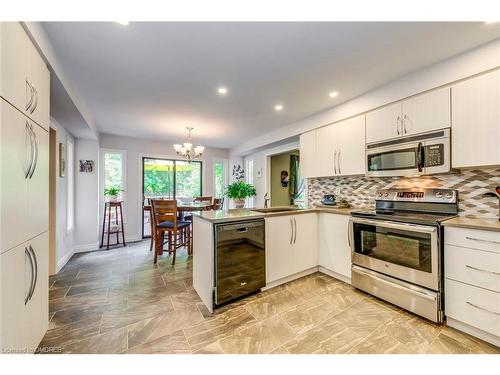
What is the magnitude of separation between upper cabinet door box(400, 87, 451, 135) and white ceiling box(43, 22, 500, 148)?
314 mm

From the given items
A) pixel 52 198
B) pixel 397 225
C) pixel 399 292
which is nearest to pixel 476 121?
pixel 397 225

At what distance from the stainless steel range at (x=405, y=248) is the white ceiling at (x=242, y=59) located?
4.65ft

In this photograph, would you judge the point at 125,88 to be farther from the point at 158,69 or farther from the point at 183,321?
the point at 183,321

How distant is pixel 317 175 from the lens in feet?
10.7

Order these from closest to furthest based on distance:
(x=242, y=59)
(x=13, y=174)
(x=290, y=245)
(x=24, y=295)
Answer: (x=13, y=174) < (x=24, y=295) < (x=242, y=59) < (x=290, y=245)

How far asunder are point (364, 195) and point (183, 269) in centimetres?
292

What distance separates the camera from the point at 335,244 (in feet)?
9.05

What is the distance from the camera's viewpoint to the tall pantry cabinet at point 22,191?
1.11 m

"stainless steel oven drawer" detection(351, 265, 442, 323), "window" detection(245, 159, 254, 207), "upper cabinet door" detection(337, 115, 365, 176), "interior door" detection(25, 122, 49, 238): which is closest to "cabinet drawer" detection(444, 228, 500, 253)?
"stainless steel oven drawer" detection(351, 265, 442, 323)

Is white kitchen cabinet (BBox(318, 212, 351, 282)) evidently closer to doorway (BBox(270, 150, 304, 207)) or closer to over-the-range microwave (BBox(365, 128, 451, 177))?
over-the-range microwave (BBox(365, 128, 451, 177))

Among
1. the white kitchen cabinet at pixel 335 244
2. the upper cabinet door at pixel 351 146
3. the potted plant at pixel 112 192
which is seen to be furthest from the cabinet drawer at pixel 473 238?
the potted plant at pixel 112 192

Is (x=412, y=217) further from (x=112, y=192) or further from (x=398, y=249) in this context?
(x=112, y=192)

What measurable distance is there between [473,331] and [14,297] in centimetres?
328

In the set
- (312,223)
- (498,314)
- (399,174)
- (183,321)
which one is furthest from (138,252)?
(498,314)
